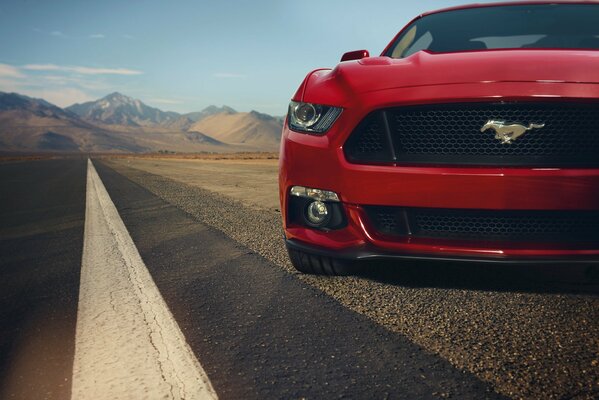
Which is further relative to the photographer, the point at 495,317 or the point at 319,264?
the point at 319,264

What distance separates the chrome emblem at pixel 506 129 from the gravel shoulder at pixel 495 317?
82 cm

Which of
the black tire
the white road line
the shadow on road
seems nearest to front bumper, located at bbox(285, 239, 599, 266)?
the black tire

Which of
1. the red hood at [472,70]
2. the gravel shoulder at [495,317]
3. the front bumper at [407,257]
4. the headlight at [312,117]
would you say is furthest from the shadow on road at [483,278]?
the red hood at [472,70]

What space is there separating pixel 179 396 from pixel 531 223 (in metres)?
1.64

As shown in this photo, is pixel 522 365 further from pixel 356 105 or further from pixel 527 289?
pixel 356 105

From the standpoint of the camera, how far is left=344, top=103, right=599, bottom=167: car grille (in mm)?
1984

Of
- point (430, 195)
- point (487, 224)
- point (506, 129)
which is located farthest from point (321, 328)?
point (506, 129)

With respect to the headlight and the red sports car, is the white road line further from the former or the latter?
the headlight

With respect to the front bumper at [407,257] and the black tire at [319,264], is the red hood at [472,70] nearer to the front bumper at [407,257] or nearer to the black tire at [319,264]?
the front bumper at [407,257]

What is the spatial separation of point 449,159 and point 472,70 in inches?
17.1

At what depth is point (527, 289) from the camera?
2490 mm

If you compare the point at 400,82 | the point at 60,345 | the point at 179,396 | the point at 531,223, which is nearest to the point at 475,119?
the point at 400,82

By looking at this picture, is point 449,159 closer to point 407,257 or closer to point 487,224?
point 487,224

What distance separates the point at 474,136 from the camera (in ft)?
6.80
